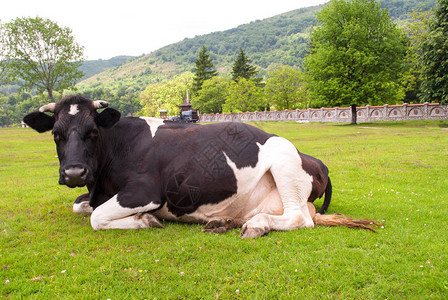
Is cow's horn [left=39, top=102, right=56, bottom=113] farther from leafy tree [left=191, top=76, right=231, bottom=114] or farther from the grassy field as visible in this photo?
leafy tree [left=191, top=76, right=231, bottom=114]

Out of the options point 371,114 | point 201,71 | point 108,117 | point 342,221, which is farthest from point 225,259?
point 201,71

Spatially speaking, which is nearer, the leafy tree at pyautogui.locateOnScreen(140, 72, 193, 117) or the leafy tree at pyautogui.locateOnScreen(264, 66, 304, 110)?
the leafy tree at pyautogui.locateOnScreen(264, 66, 304, 110)

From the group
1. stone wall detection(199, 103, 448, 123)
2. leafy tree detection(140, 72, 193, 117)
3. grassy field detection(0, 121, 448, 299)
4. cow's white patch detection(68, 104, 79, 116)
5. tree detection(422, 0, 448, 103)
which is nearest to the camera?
grassy field detection(0, 121, 448, 299)

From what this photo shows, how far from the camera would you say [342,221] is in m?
4.99

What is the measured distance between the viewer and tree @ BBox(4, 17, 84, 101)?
1889 inches

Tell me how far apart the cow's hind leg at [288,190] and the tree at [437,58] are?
33912 mm

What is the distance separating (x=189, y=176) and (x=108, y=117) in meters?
1.55

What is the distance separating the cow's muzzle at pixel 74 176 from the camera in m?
4.19

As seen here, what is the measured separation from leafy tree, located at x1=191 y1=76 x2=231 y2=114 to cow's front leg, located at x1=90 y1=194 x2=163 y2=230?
80.3 m

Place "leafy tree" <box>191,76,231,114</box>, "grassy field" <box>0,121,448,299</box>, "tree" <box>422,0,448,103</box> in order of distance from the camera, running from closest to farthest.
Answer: "grassy field" <box>0,121,448,299</box>, "tree" <box>422,0,448,103</box>, "leafy tree" <box>191,76,231,114</box>

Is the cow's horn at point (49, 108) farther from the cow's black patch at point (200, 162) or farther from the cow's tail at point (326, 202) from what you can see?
the cow's tail at point (326, 202)

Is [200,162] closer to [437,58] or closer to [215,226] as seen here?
[215,226]

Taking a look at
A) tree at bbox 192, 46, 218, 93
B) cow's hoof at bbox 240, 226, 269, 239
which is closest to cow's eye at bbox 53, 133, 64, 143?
cow's hoof at bbox 240, 226, 269, 239

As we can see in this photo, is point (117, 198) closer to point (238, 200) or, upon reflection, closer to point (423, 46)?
point (238, 200)
